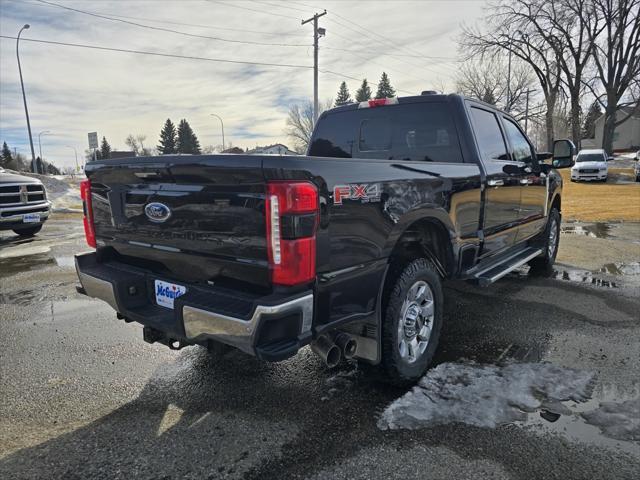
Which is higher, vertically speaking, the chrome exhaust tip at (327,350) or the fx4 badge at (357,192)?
the fx4 badge at (357,192)

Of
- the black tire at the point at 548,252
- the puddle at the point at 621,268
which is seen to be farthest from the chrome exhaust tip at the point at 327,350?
the puddle at the point at 621,268

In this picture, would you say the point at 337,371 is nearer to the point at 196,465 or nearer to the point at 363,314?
the point at 363,314

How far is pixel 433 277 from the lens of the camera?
3.33 m

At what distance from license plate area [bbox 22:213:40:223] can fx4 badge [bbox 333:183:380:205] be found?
8.89 meters

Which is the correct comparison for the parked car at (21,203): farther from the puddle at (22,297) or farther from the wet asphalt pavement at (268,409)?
the wet asphalt pavement at (268,409)

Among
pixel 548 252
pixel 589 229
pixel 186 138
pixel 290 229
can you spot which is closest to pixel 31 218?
pixel 290 229

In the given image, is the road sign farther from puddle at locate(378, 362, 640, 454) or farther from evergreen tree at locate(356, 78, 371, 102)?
evergreen tree at locate(356, 78, 371, 102)

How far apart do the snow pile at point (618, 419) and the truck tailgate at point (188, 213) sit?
2169 mm

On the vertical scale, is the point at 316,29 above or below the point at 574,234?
above

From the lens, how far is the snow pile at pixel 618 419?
2.59 meters

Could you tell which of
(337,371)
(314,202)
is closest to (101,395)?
(337,371)

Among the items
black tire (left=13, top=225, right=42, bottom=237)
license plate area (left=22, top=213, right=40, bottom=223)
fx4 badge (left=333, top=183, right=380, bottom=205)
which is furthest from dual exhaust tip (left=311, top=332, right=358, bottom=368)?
black tire (left=13, top=225, right=42, bottom=237)

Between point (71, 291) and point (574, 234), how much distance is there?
9243mm

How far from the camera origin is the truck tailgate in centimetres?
227
